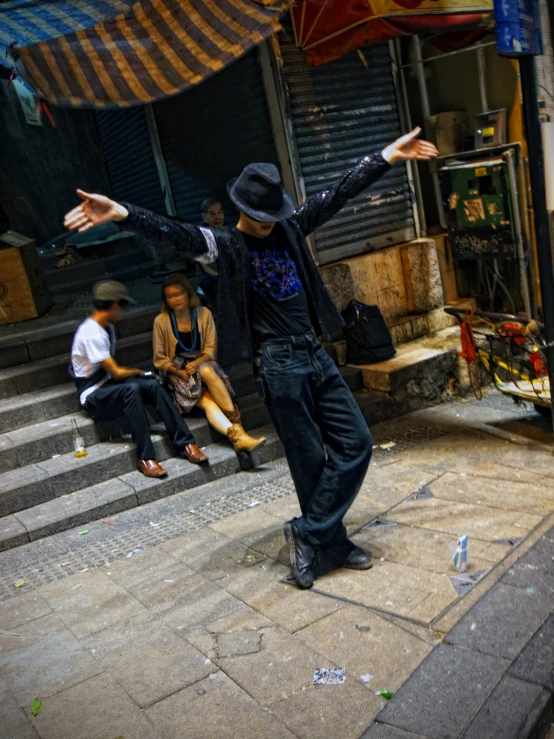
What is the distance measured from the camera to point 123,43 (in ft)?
22.6

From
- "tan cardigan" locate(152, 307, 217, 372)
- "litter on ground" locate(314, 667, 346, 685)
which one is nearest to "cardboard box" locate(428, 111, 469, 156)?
"tan cardigan" locate(152, 307, 217, 372)

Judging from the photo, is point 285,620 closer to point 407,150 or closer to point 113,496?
point 113,496

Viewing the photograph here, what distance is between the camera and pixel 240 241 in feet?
13.8

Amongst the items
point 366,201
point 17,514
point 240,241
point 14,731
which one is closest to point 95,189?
point 366,201

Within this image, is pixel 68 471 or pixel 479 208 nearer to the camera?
pixel 68 471

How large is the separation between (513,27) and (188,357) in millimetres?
3852

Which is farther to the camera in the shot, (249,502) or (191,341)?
(191,341)

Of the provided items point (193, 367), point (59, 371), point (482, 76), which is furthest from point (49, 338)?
point (482, 76)

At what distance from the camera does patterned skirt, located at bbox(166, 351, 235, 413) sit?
6.82 metres

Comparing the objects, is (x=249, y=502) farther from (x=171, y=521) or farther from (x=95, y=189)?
(x=95, y=189)

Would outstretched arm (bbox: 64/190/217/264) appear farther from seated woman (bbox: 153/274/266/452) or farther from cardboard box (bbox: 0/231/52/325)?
cardboard box (bbox: 0/231/52/325)

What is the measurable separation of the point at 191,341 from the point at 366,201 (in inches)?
130

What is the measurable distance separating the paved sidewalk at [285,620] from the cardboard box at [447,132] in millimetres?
4455

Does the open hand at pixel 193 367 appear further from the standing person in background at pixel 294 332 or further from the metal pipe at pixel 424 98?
the metal pipe at pixel 424 98
